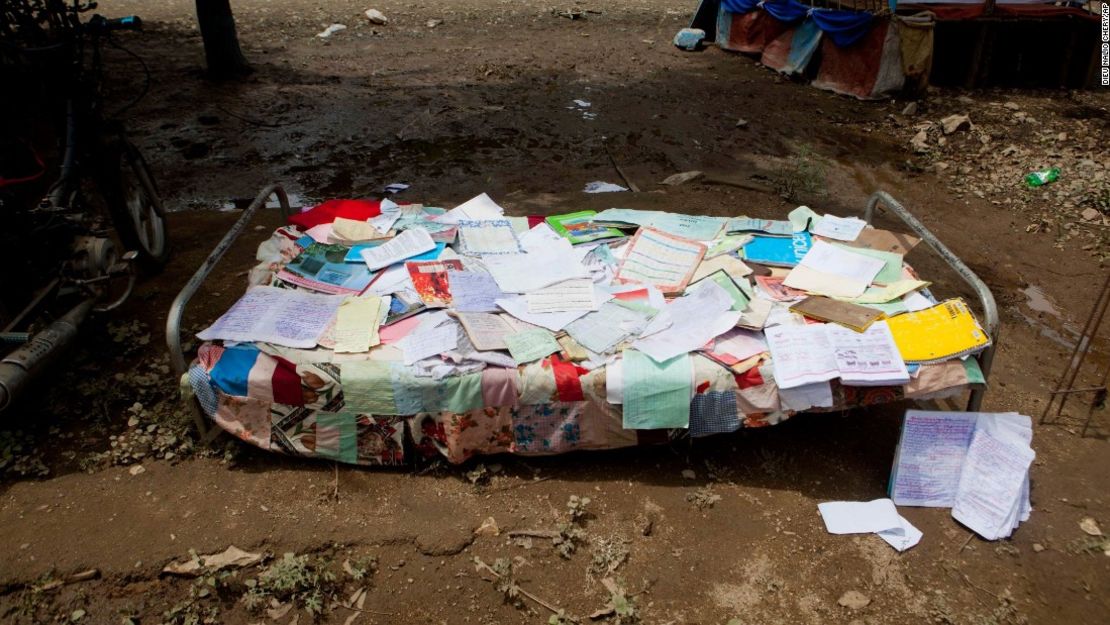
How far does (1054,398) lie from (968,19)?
6.31 meters

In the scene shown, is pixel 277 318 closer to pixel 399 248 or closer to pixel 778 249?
pixel 399 248

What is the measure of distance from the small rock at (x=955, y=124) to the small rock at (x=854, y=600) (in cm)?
577

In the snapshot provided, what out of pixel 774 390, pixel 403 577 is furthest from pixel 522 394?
pixel 774 390

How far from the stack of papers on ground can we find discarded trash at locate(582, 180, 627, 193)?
320 cm

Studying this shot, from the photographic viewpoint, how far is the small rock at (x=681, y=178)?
572 centimetres

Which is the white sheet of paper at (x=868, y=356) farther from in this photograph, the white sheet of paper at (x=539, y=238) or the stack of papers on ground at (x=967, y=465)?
the white sheet of paper at (x=539, y=238)

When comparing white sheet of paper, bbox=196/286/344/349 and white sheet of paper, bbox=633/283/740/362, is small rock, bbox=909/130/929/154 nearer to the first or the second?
white sheet of paper, bbox=633/283/740/362

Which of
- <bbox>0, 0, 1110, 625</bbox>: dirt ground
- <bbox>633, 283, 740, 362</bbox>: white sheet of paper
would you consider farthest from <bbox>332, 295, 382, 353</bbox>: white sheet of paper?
<bbox>633, 283, 740, 362</bbox>: white sheet of paper

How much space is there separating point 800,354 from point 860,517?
2.25 ft

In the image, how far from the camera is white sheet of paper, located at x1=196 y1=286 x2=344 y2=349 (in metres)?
2.92

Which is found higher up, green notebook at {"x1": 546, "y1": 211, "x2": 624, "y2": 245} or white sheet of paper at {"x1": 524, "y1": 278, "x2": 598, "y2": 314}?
green notebook at {"x1": 546, "y1": 211, "x2": 624, "y2": 245}

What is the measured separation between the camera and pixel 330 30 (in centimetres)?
937

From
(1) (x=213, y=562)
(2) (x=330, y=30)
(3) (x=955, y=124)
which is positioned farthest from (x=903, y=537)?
(2) (x=330, y=30)

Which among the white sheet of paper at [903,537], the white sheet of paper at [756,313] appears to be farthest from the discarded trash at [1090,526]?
the white sheet of paper at [756,313]
